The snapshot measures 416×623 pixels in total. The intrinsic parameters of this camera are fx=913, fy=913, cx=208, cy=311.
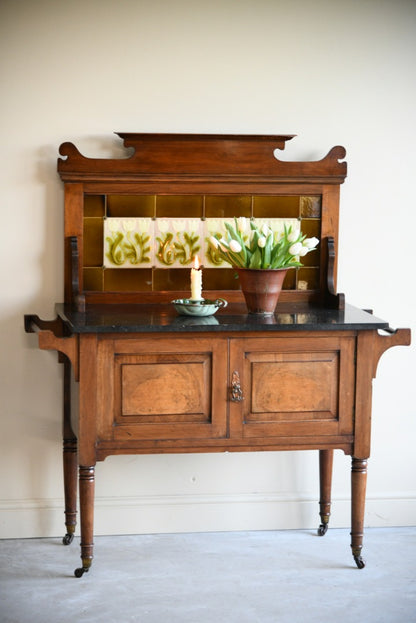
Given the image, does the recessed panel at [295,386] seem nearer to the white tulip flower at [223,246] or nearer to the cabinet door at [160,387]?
the cabinet door at [160,387]

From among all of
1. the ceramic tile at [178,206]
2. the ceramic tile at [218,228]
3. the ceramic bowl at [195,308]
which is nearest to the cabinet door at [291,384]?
the ceramic bowl at [195,308]

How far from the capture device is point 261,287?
3.48 m

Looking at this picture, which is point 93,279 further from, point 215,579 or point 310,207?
point 215,579

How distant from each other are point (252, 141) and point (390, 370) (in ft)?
3.89

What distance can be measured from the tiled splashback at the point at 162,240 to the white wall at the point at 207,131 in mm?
236

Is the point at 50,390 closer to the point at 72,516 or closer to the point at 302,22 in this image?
the point at 72,516

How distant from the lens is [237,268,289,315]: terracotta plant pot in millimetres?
3461

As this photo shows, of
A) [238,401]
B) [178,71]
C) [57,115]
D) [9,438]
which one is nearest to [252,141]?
[178,71]

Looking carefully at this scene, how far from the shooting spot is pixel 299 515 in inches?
159

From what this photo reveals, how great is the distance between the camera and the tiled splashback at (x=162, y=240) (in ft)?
12.5

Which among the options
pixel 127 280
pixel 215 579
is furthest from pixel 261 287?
pixel 215 579

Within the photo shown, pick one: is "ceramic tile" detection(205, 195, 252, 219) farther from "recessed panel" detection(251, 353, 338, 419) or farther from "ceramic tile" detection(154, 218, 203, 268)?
"recessed panel" detection(251, 353, 338, 419)

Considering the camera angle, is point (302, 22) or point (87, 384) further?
point (302, 22)

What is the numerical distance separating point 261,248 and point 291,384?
1.75ft
